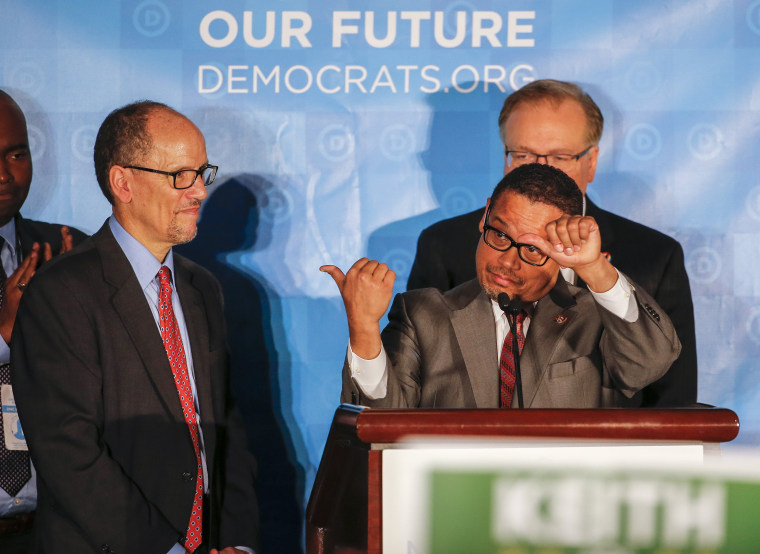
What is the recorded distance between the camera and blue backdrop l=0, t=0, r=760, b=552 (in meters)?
3.39

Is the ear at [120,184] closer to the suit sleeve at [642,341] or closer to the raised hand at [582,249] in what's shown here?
the raised hand at [582,249]

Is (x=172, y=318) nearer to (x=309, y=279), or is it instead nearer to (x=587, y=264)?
(x=309, y=279)

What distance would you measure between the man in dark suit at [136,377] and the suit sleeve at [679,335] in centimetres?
148

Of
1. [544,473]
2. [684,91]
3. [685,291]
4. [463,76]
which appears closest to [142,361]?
[544,473]

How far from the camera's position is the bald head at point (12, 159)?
3234 mm

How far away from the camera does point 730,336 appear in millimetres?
3393

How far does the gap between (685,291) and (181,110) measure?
6.44ft

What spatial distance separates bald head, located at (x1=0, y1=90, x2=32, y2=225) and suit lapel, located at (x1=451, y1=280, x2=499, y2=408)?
1.71 m

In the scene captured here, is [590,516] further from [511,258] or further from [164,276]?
[164,276]

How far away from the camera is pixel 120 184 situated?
269 cm

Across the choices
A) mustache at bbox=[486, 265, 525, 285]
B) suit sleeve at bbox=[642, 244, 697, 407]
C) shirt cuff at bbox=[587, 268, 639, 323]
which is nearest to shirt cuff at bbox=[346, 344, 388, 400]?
mustache at bbox=[486, 265, 525, 285]

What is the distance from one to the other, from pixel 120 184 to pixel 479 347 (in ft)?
3.77

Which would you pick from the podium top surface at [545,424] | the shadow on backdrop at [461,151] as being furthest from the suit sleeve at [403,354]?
the shadow on backdrop at [461,151]

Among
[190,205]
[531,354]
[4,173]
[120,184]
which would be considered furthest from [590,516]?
[4,173]
